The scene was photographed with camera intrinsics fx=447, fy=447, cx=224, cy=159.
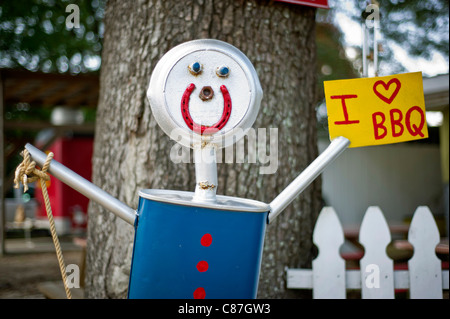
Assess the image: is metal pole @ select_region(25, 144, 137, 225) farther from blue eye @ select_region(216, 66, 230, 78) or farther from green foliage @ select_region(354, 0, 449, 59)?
green foliage @ select_region(354, 0, 449, 59)

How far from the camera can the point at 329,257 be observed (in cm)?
205

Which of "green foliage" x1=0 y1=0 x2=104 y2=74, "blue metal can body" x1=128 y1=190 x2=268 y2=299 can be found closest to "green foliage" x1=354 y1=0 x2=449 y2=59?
"green foliage" x1=0 y1=0 x2=104 y2=74

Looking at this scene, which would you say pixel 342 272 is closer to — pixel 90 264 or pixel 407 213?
pixel 90 264

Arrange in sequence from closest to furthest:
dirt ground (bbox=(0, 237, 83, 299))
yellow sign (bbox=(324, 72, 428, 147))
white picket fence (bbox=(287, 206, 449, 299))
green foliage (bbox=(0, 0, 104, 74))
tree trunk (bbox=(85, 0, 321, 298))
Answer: yellow sign (bbox=(324, 72, 428, 147))
tree trunk (bbox=(85, 0, 321, 298))
white picket fence (bbox=(287, 206, 449, 299))
dirt ground (bbox=(0, 237, 83, 299))
green foliage (bbox=(0, 0, 104, 74))

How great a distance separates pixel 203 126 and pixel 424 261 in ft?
4.93

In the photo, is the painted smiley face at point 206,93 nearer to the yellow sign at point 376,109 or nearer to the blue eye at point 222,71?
the blue eye at point 222,71

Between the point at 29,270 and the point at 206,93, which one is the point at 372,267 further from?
the point at 29,270

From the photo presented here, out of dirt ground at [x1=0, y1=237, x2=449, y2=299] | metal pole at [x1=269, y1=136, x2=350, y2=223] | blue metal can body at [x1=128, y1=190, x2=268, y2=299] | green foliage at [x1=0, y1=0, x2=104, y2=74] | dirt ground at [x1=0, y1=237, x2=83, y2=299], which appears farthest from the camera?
green foliage at [x1=0, y1=0, x2=104, y2=74]

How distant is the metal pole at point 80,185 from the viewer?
1154mm

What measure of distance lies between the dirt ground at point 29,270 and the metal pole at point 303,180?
230 centimetres

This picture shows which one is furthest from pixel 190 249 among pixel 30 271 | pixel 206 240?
pixel 30 271

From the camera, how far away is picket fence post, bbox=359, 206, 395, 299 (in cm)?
207

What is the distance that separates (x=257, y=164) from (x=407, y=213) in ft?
34.6

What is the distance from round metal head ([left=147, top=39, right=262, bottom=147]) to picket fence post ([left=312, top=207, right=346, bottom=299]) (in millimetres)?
1026
